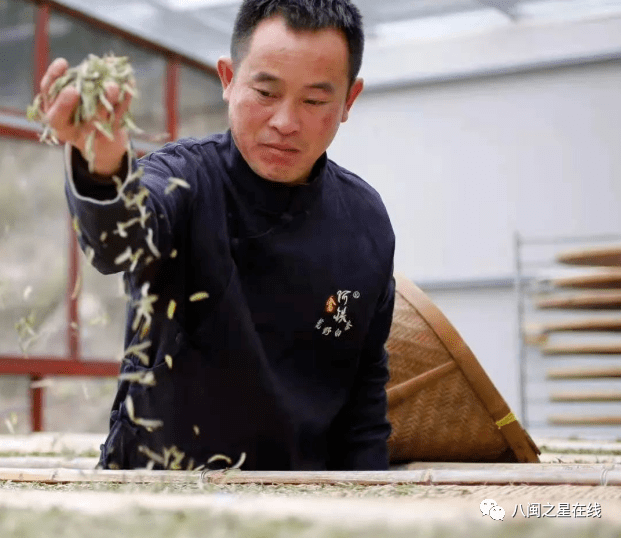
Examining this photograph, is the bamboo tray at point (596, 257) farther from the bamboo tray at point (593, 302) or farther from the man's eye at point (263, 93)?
the man's eye at point (263, 93)

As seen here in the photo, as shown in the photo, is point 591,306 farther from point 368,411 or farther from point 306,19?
point 306,19

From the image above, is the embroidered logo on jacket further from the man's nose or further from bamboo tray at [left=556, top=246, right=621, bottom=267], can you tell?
bamboo tray at [left=556, top=246, right=621, bottom=267]

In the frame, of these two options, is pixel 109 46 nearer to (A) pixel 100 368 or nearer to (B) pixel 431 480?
(A) pixel 100 368

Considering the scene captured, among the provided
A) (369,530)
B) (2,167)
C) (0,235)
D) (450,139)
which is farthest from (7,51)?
(369,530)

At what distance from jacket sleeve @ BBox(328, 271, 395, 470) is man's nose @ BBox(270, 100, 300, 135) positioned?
46 centimetres

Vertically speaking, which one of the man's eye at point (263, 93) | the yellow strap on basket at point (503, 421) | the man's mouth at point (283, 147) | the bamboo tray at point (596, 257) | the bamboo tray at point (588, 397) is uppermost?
the man's eye at point (263, 93)

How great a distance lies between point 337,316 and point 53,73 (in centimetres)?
72

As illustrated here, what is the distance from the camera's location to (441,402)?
2.16 meters

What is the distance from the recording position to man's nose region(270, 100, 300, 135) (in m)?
1.44

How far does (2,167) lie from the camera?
15.8 ft

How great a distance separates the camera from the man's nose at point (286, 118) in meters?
1.44

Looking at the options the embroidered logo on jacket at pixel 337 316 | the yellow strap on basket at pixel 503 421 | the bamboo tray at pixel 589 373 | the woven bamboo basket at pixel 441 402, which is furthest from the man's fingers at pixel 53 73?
the bamboo tray at pixel 589 373

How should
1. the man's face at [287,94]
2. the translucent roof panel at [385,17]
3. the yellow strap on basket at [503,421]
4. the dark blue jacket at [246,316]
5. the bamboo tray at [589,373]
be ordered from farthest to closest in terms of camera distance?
the translucent roof panel at [385,17] < the bamboo tray at [589,373] < the yellow strap on basket at [503,421] < the dark blue jacket at [246,316] < the man's face at [287,94]

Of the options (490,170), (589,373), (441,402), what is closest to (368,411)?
(441,402)
